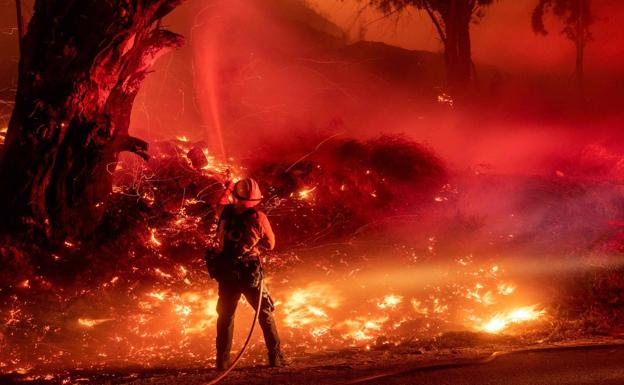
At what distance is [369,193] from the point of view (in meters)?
10.7

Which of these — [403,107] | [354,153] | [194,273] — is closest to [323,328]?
[194,273]

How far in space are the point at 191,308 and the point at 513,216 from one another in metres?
6.01

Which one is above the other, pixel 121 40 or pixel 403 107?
pixel 403 107

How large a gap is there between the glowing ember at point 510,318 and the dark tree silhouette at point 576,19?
15814 millimetres

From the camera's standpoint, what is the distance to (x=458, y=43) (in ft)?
56.5

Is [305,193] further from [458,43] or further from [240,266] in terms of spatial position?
[458,43]

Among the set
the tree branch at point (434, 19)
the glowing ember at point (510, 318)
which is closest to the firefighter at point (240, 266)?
the glowing ember at point (510, 318)

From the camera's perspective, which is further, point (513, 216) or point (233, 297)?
point (513, 216)

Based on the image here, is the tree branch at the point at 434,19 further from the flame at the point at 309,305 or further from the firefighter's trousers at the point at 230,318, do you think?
the firefighter's trousers at the point at 230,318

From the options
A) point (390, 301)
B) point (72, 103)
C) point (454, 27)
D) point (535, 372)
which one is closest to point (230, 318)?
point (390, 301)

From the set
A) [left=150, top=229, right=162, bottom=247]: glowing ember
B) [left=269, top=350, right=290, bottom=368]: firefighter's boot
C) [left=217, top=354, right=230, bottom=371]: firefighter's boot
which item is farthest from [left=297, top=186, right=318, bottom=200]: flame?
[left=217, top=354, right=230, bottom=371]: firefighter's boot

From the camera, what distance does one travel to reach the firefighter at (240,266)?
546 cm

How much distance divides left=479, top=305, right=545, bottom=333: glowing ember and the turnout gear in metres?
2.78

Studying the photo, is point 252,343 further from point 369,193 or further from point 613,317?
point 369,193
